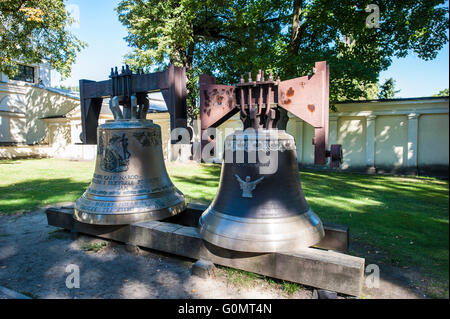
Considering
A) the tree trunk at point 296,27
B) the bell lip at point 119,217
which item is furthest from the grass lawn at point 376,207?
the tree trunk at point 296,27

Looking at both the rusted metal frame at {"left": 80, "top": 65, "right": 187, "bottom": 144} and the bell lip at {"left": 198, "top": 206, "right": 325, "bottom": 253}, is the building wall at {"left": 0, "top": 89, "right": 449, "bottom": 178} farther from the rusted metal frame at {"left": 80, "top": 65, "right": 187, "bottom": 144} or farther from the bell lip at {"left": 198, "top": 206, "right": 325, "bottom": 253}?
the rusted metal frame at {"left": 80, "top": 65, "right": 187, "bottom": 144}

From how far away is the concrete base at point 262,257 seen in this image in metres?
2.47

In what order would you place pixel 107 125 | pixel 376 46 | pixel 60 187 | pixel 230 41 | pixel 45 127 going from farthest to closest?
pixel 45 127, pixel 230 41, pixel 376 46, pixel 60 187, pixel 107 125

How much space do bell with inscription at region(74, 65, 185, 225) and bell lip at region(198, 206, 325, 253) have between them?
3.53 feet

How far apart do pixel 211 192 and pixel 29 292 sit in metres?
5.28

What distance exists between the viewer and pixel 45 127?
21.6 metres

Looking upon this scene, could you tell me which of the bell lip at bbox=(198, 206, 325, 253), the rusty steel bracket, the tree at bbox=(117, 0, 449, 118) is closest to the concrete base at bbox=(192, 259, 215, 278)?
the bell lip at bbox=(198, 206, 325, 253)

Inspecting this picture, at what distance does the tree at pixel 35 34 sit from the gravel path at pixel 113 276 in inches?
457

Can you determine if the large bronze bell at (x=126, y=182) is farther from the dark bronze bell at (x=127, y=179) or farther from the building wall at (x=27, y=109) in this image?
the building wall at (x=27, y=109)

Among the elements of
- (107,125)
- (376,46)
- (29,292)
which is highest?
(376,46)

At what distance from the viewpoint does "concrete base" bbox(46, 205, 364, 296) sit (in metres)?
2.47

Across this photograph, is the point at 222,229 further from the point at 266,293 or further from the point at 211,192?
the point at 211,192

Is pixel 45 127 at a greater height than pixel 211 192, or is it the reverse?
pixel 45 127
